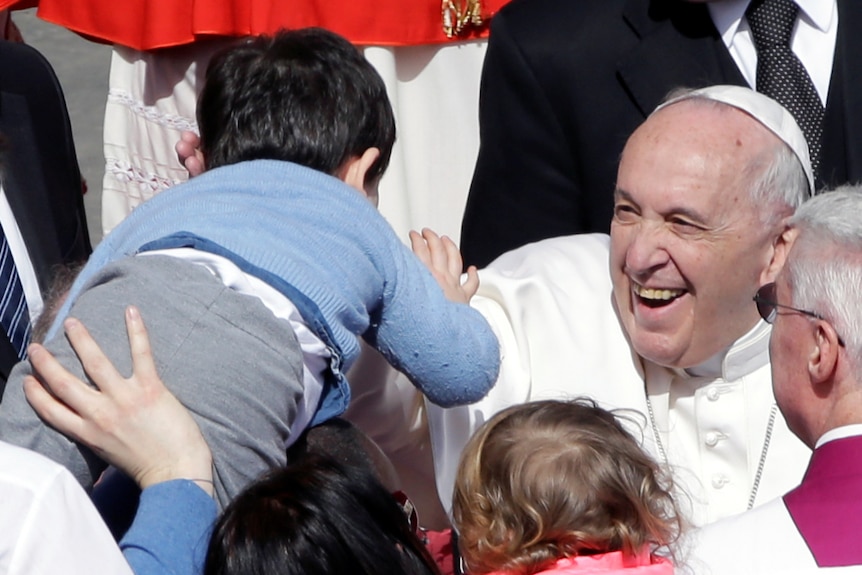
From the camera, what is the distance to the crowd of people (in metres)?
1.94

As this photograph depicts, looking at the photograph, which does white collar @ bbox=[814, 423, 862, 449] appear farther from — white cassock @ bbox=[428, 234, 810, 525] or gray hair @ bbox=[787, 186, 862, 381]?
white cassock @ bbox=[428, 234, 810, 525]

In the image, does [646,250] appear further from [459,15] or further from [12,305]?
[459,15]

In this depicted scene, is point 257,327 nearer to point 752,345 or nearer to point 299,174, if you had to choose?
point 299,174

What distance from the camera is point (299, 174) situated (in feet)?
7.79

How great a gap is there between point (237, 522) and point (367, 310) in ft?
2.43

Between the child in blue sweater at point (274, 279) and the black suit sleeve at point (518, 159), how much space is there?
740mm

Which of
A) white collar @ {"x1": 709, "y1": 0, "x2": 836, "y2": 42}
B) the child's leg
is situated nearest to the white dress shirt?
white collar @ {"x1": 709, "y1": 0, "x2": 836, "y2": 42}

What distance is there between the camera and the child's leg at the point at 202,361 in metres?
2.06

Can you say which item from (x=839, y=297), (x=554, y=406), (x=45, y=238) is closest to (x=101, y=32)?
(x=45, y=238)

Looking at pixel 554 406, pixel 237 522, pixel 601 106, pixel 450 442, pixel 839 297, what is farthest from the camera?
pixel 601 106

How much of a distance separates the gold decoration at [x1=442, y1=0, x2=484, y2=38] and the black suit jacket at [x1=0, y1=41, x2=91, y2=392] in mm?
1123

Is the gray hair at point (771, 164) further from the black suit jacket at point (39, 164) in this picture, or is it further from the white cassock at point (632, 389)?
the black suit jacket at point (39, 164)

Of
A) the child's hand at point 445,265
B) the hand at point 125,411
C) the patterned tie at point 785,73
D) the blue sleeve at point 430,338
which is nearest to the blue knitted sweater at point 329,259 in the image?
the blue sleeve at point 430,338

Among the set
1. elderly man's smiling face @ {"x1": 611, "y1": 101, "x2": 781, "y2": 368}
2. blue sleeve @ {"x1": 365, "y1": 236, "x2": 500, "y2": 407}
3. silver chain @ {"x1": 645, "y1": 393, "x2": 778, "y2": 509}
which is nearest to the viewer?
blue sleeve @ {"x1": 365, "y1": 236, "x2": 500, "y2": 407}
